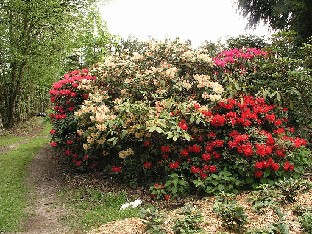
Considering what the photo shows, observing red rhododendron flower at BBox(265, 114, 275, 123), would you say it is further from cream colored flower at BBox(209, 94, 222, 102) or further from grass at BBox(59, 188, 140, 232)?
grass at BBox(59, 188, 140, 232)

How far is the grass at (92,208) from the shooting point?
6230 mm

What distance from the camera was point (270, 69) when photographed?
816cm

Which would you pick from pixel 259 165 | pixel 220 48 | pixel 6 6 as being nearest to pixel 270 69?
pixel 259 165

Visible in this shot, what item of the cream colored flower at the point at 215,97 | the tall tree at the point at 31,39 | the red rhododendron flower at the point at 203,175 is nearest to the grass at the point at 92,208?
the red rhododendron flower at the point at 203,175

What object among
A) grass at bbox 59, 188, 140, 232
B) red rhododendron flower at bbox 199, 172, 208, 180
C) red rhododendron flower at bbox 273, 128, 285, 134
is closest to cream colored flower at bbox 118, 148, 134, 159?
grass at bbox 59, 188, 140, 232

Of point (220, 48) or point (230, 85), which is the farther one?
point (220, 48)

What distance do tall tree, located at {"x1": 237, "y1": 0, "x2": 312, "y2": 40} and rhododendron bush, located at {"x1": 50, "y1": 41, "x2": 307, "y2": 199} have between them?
174 inches

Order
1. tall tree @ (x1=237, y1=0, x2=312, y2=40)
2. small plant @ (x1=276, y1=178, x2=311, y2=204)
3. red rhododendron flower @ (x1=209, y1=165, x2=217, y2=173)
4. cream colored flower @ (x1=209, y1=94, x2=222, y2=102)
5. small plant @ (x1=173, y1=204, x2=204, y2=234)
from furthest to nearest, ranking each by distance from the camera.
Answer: tall tree @ (x1=237, y1=0, x2=312, y2=40) < cream colored flower @ (x1=209, y1=94, x2=222, y2=102) < red rhododendron flower @ (x1=209, y1=165, x2=217, y2=173) < small plant @ (x1=276, y1=178, x2=311, y2=204) < small plant @ (x1=173, y1=204, x2=204, y2=234)

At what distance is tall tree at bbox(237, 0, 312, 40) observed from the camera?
12076 mm

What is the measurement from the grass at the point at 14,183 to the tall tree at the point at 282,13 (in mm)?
9546

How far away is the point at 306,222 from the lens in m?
4.58

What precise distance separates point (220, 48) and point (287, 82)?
16.1ft

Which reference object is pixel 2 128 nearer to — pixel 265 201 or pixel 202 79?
pixel 202 79

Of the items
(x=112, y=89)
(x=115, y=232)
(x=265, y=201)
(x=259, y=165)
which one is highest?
(x=112, y=89)
